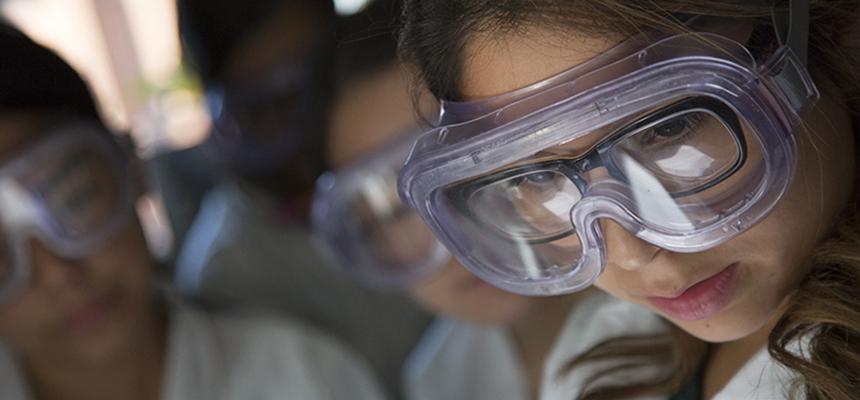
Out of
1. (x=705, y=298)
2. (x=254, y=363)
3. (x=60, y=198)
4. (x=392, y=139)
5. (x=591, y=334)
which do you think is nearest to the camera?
(x=705, y=298)

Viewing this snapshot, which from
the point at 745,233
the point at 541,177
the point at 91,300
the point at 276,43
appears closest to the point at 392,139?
the point at 276,43

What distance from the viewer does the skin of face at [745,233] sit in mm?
821

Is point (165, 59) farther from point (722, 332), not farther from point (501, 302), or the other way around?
point (722, 332)

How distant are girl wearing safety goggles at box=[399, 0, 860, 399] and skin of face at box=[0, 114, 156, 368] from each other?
31.1 inches

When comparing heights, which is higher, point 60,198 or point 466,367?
point 60,198

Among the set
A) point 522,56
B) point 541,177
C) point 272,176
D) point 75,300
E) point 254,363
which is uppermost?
point 522,56

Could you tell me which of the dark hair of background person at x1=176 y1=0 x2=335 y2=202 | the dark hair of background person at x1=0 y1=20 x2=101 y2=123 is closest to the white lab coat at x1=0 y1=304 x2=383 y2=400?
the dark hair of background person at x1=176 y1=0 x2=335 y2=202

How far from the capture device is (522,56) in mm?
833

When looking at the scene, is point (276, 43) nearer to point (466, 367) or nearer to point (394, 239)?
point (394, 239)

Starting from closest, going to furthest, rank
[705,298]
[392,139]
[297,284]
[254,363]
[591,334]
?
[705,298] → [591,334] → [392,139] → [254,363] → [297,284]

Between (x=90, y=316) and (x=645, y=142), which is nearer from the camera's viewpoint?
(x=645, y=142)

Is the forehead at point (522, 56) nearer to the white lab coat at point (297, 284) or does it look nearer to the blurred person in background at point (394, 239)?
the blurred person in background at point (394, 239)

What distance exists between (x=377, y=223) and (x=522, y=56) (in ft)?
2.85

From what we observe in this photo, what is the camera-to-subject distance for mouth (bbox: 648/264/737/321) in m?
0.88
